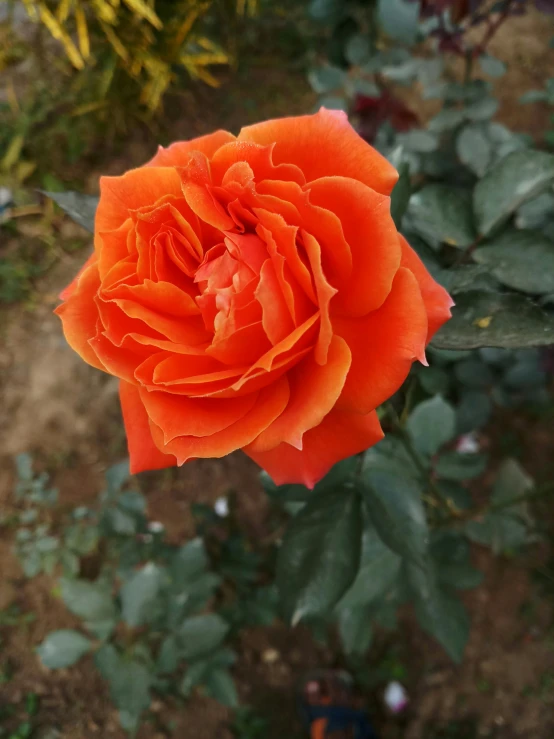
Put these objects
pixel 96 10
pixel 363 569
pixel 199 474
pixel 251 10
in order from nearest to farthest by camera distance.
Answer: pixel 363 569 → pixel 199 474 → pixel 96 10 → pixel 251 10

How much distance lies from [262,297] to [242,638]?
164cm

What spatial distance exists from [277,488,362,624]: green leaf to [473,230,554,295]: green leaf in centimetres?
39

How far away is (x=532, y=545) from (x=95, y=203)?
5.69 ft

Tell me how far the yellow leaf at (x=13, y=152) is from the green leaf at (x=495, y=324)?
2671 mm

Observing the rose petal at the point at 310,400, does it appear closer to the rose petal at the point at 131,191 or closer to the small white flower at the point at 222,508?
the rose petal at the point at 131,191

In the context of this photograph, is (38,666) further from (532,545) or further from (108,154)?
(108,154)

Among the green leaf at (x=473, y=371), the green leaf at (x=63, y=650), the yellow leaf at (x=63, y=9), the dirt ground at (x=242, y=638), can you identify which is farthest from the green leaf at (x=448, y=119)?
the yellow leaf at (x=63, y=9)

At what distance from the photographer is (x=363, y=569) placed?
1.17m

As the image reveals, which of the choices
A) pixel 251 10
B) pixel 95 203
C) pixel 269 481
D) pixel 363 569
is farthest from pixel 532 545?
pixel 251 10

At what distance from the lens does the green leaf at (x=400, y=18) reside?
53.7 inches

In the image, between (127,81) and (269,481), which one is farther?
(127,81)

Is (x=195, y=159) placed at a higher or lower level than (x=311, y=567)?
higher

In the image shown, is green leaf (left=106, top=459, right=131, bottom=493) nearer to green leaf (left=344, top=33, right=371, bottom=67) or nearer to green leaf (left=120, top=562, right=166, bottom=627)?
green leaf (left=120, top=562, right=166, bottom=627)

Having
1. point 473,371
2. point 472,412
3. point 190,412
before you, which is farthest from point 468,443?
point 190,412
